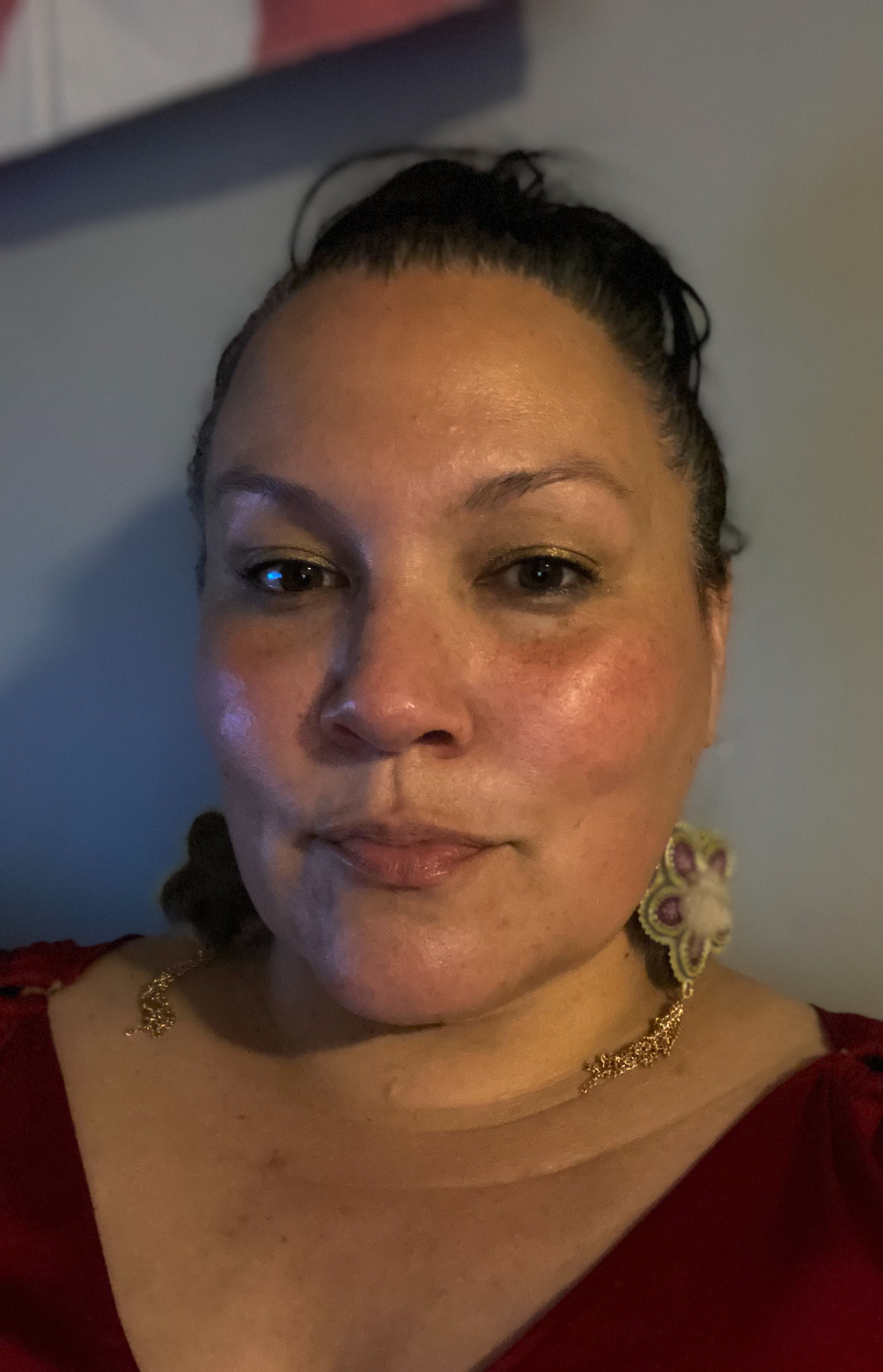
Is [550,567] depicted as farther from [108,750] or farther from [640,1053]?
[108,750]

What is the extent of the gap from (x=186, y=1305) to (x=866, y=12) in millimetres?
1409

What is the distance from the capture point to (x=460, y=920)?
66 centimetres

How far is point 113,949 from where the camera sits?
100cm

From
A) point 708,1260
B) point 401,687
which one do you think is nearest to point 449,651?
point 401,687

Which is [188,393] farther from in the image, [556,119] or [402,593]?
[402,593]

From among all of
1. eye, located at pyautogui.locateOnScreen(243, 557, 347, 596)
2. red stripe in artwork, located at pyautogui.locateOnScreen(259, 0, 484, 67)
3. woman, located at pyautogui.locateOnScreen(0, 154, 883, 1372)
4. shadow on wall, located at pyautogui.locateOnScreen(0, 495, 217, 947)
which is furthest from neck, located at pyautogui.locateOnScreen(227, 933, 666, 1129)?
red stripe in artwork, located at pyautogui.locateOnScreen(259, 0, 484, 67)

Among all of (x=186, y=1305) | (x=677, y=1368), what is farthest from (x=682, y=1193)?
(x=186, y=1305)

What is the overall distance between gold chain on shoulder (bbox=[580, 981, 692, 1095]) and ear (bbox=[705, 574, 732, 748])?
25cm

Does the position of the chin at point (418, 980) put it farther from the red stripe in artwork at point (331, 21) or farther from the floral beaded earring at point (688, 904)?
the red stripe in artwork at point (331, 21)

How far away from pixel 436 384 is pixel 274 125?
793mm

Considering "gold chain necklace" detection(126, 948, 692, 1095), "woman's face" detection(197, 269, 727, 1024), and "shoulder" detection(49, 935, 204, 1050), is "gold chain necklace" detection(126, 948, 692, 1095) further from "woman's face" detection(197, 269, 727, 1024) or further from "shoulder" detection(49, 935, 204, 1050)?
"woman's face" detection(197, 269, 727, 1024)

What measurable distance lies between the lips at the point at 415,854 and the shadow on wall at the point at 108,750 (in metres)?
0.67

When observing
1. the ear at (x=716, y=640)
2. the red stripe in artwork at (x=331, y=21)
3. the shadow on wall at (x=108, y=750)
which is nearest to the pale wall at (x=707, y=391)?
the shadow on wall at (x=108, y=750)

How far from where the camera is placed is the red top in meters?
0.58
